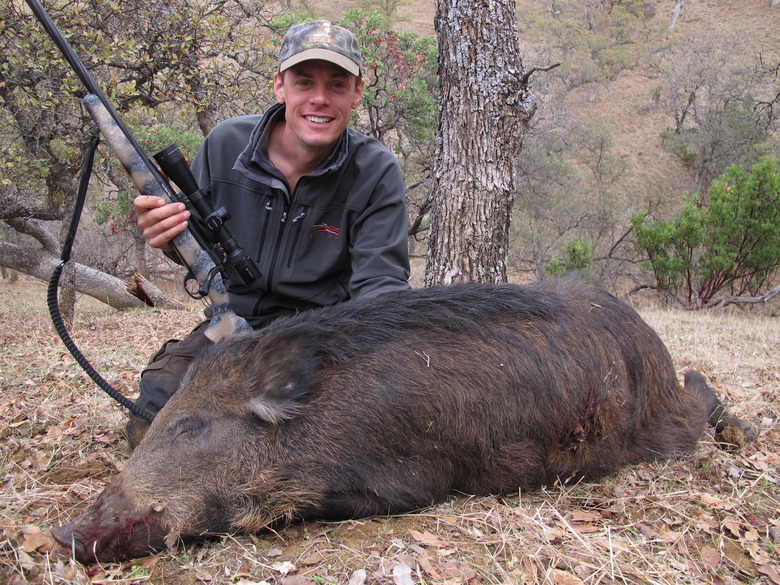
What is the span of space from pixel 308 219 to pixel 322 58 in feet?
2.64

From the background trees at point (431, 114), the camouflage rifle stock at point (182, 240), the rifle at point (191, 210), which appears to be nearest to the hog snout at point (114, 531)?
the rifle at point (191, 210)

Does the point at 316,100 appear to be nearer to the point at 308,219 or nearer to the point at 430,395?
the point at 308,219

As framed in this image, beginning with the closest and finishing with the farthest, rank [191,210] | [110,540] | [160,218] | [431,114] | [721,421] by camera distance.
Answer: [110,540], [160,218], [191,210], [721,421], [431,114]

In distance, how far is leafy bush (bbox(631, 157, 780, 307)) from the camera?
406 inches

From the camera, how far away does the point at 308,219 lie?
308 cm

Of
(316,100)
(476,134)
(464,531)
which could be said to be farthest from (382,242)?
(464,531)

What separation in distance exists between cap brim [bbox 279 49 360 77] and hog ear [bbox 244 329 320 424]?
1396mm

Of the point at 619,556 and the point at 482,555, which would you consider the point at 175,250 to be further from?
the point at 619,556

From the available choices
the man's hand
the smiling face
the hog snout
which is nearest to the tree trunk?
the smiling face

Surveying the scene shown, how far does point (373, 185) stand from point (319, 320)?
3.28 feet

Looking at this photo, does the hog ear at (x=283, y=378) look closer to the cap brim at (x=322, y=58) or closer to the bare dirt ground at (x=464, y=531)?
the bare dirt ground at (x=464, y=531)

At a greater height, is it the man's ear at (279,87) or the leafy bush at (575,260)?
the man's ear at (279,87)

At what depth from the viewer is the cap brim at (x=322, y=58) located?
2801 millimetres

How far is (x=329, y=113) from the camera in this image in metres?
2.97
